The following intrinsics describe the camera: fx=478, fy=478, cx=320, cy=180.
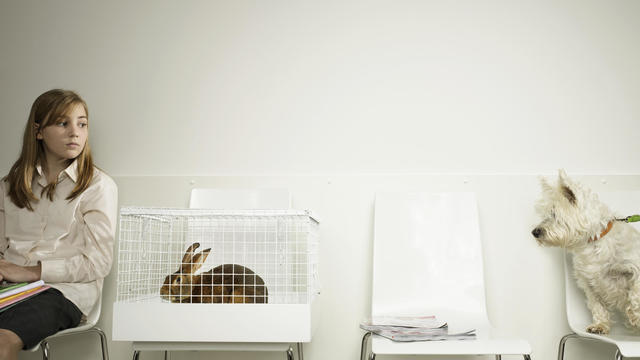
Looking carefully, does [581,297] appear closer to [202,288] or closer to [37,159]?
[202,288]

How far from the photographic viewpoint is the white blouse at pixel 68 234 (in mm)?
1833

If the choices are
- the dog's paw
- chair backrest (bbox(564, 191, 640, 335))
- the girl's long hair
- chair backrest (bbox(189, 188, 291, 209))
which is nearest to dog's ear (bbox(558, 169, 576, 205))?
chair backrest (bbox(564, 191, 640, 335))

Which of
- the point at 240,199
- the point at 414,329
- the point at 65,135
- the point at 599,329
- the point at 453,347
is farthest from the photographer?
the point at 240,199

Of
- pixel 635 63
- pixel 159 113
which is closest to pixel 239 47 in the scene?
pixel 159 113

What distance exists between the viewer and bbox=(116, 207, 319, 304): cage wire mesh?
62.6 inches

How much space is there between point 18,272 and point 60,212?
10.6 inches

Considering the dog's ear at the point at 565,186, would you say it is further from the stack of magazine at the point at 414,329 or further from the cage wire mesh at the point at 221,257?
the cage wire mesh at the point at 221,257

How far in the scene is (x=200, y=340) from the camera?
1515 millimetres

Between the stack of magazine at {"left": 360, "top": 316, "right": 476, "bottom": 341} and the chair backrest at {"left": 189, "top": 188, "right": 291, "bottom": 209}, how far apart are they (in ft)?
2.17

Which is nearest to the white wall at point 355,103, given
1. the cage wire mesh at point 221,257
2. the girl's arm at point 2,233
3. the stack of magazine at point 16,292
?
the cage wire mesh at point 221,257

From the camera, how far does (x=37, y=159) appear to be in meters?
2.00

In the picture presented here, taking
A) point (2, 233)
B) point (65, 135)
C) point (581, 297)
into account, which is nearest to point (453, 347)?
point (581, 297)

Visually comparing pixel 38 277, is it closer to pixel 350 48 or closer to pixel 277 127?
pixel 277 127

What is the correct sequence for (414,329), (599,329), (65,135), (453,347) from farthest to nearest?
(65,135) < (599,329) < (414,329) < (453,347)
